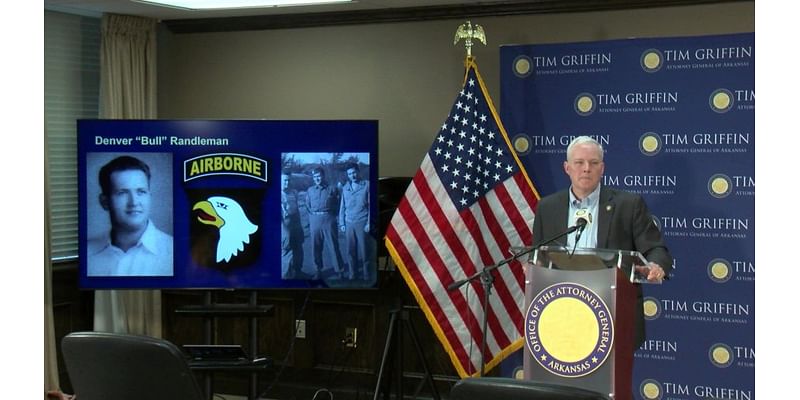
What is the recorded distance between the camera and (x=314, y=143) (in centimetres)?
462

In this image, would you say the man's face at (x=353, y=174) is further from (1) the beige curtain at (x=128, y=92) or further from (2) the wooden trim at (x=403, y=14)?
(1) the beige curtain at (x=128, y=92)

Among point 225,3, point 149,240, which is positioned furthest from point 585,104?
point 149,240

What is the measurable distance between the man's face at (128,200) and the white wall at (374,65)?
1.49 m

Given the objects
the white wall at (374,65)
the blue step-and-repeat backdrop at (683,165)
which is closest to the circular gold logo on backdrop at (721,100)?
the blue step-and-repeat backdrop at (683,165)

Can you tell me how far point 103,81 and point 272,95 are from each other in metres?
1.03

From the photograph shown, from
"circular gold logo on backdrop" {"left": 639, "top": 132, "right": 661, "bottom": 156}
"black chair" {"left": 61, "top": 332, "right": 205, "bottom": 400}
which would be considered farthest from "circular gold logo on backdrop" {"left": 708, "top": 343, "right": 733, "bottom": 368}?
"black chair" {"left": 61, "top": 332, "right": 205, "bottom": 400}

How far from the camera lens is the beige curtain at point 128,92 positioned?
563 centimetres

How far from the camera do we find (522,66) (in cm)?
479

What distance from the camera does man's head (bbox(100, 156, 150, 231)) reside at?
4.59m

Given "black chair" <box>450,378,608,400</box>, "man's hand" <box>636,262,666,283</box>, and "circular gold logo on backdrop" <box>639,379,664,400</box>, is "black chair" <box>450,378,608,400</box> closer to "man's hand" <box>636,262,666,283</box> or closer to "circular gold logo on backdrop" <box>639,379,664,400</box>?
"man's hand" <box>636,262,666,283</box>

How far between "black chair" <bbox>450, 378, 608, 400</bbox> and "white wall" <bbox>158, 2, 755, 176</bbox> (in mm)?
2907

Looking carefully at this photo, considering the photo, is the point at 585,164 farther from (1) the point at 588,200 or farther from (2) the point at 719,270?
(2) the point at 719,270

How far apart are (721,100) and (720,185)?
1.32 feet
